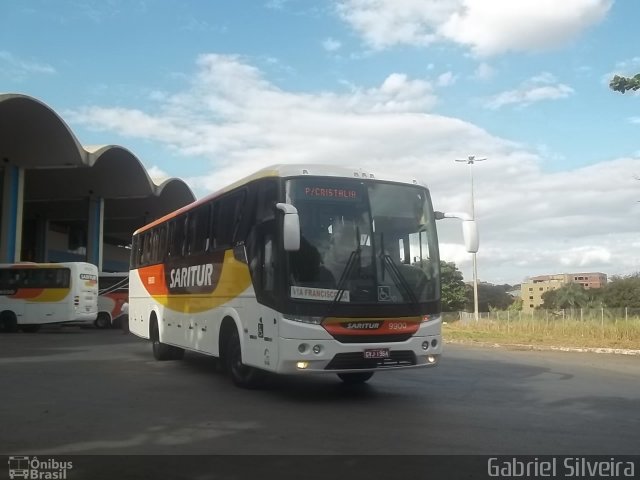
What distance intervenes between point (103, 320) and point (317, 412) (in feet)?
88.1

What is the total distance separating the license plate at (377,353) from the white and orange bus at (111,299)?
1019 inches

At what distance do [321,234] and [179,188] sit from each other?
41.3 metres

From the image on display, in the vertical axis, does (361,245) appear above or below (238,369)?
above

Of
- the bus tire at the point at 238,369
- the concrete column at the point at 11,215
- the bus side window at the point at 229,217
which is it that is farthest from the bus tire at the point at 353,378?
the concrete column at the point at 11,215

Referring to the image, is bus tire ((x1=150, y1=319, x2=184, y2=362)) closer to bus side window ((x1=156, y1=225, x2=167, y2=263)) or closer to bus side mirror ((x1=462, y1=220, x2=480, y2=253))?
bus side window ((x1=156, y1=225, x2=167, y2=263))

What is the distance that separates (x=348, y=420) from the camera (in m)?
7.53

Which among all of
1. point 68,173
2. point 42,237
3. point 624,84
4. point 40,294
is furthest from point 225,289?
point 42,237

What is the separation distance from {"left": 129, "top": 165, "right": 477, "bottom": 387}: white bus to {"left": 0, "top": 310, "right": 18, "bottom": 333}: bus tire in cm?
1978

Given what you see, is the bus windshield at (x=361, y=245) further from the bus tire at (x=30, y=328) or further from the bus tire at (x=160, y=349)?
the bus tire at (x=30, y=328)

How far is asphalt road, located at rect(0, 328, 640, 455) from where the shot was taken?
6242 mm

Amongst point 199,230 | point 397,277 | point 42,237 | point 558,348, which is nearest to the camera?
point 397,277

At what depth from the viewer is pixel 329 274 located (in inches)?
331
